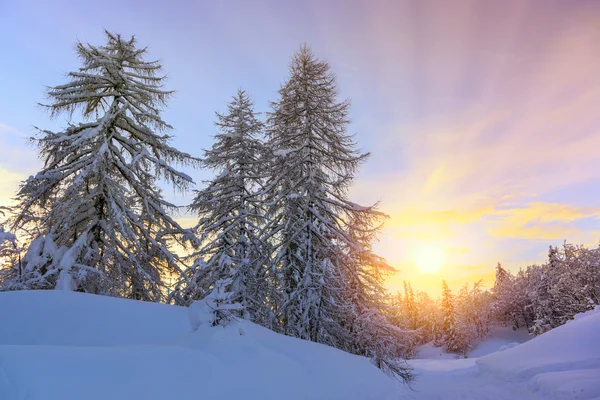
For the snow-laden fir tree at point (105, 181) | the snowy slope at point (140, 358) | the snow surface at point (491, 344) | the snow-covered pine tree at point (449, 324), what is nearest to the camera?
the snowy slope at point (140, 358)

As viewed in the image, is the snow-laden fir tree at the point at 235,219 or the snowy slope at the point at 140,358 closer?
the snowy slope at the point at 140,358

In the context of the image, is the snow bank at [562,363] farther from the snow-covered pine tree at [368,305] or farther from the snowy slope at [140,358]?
the snowy slope at [140,358]

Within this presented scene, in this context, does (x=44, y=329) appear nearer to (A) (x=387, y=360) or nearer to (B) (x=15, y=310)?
(B) (x=15, y=310)

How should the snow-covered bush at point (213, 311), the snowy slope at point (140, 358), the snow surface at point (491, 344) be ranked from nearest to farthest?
the snowy slope at point (140, 358)
the snow-covered bush at point (213, 311)
the snow surface at point (491, 344)

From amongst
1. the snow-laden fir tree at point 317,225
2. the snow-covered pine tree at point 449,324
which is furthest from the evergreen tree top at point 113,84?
the snow-covered pine tree at point 449,324

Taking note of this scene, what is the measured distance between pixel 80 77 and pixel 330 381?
1172cm

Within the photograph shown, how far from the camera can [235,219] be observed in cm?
1383

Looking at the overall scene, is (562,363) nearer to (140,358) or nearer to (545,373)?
(545,373)

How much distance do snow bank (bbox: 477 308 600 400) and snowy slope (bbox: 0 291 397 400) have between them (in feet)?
26.5

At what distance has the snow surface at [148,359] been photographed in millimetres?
2666

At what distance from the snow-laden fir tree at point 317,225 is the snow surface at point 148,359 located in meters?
2.71

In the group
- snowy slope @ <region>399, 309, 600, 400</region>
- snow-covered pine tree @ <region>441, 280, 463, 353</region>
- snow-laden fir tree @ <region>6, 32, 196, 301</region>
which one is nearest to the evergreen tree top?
snow-laden fir tree @ <region>6, 32, 196, 301</region>

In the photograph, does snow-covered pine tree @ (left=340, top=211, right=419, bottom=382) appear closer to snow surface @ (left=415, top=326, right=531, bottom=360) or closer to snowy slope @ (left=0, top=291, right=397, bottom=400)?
snowy slope @ (left=0, top=291, right=397, bottom=400)

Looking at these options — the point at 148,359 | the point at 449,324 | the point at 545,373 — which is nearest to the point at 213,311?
the point at 148,359
